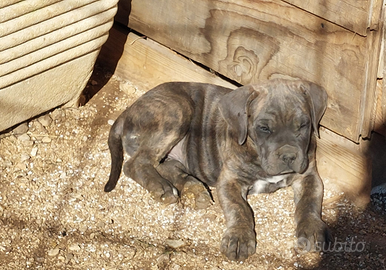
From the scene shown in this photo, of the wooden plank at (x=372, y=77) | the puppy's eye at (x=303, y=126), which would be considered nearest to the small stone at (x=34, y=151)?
the puppy's eye at (x=303, y=126)

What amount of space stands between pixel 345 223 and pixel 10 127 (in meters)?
2.86

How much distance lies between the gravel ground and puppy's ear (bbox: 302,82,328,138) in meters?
0.76

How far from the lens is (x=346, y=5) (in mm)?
4688

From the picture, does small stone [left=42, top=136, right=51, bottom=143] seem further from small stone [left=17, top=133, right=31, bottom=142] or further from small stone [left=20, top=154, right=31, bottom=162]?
small stone [left=20, top=154, right=31, bottom=162]

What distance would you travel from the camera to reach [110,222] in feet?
16.8

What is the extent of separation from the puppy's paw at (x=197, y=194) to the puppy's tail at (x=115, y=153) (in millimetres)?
537

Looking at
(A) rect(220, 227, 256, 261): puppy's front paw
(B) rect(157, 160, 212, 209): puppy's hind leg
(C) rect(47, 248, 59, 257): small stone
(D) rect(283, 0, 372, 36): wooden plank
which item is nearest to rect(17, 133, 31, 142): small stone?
(B) rect(157, 160, 212, 209): puppy's hind leg

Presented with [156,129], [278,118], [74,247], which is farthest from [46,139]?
[278,118]

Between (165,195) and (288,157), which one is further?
(165,195)

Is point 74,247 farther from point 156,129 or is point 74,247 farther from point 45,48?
point 45,48

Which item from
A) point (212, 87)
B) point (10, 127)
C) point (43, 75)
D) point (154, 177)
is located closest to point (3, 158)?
point (10, 127)

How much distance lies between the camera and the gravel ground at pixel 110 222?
471 centimetres

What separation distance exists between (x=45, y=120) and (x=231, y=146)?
1.78 metres

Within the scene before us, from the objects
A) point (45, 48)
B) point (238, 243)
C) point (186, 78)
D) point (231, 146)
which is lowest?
point (238, 243)
